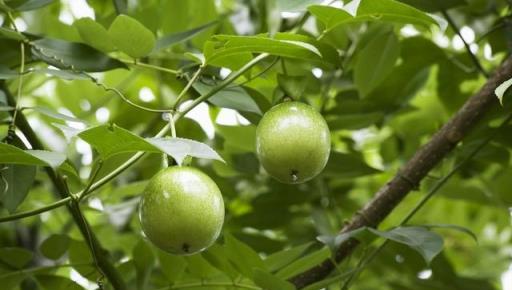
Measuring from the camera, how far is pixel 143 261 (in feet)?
4.28

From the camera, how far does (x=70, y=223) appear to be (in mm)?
1823

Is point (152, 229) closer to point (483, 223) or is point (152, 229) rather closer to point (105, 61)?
point (105, 61)

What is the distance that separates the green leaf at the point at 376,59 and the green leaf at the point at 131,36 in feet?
1.45

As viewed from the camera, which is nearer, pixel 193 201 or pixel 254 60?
pixel 193 201

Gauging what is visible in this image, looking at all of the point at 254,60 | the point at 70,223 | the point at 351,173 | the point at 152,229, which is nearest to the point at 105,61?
the point at 254,60

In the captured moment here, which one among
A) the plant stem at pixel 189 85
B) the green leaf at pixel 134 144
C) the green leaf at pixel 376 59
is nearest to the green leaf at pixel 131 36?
the plant stem at pixel 189 85

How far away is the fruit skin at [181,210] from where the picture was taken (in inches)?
34.6

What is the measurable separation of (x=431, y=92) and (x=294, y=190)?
22.7 inches

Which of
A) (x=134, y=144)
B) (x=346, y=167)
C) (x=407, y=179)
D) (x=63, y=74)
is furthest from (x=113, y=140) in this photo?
(x=346, y=167)

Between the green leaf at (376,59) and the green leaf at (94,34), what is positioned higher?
the green leaf at (376,59)

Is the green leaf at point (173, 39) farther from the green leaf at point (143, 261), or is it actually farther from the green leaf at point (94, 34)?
the green leaf at point (143, 261)

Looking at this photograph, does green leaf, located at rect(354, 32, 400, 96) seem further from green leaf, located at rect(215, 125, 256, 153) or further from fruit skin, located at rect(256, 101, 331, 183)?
fruit skin, located at rect(256, 101, 331, 183)

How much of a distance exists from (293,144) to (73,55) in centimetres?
44

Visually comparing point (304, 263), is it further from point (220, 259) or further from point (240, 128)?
point (240, 128)
